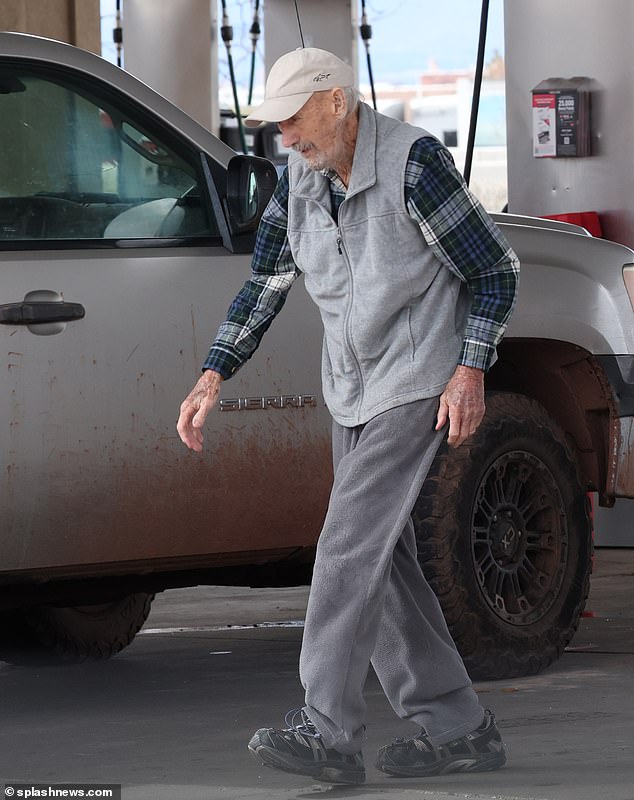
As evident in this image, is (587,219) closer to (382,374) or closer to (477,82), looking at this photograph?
(477,82)

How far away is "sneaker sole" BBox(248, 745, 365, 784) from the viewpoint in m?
4.16

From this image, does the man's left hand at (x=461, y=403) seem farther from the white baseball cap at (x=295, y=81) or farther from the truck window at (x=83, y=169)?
the truck window at (x=83, y=169)

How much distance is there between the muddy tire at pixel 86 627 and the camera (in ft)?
22.0

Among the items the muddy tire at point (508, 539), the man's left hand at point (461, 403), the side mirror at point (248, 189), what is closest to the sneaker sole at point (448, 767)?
the man's left hand at point (461, 403)

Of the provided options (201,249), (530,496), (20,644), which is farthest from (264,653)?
(201,249)

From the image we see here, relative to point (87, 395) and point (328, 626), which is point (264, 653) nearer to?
point (87, 395)

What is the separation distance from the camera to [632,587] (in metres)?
8.38

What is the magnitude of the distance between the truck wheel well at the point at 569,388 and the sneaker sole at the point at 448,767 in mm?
1914

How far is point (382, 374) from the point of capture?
13.9ft

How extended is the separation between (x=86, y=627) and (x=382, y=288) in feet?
9.53

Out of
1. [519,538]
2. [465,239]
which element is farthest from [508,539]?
[465,239]

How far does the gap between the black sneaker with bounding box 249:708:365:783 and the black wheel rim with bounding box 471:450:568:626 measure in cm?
151

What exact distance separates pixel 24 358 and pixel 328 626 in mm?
1281

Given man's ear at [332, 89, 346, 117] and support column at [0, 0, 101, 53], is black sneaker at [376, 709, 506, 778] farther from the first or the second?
support column at [0, 0, 101, 53]
